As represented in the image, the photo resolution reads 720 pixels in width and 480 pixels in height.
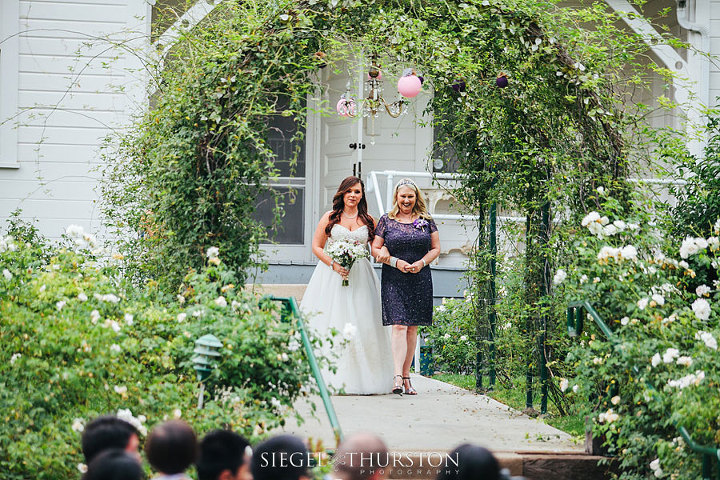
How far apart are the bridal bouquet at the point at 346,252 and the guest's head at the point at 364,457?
15.0 ft

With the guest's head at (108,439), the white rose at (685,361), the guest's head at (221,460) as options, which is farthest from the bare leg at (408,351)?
the guest's head at (108,439)

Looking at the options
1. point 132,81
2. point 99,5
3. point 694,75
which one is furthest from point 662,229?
point 99,5

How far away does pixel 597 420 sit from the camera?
5414 millimetres

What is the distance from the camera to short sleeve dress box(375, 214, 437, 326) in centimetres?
A: 745

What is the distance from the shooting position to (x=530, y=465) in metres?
5.04

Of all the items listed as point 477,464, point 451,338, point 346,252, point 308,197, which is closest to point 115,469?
point 477,464

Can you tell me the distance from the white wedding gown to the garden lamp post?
120 inches

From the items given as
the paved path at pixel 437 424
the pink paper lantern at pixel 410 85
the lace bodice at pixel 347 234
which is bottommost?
the paved path at pixel 437 424

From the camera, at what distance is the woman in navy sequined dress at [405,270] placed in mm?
7438

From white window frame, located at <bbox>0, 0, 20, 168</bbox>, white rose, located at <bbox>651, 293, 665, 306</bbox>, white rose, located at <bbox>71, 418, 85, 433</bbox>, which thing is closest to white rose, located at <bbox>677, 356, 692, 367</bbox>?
white rose, located at <bbox>651, 293, 665, 306</bbox>

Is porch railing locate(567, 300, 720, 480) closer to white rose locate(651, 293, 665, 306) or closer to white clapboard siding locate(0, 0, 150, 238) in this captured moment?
white rose locate(651, 293, 665, 306)

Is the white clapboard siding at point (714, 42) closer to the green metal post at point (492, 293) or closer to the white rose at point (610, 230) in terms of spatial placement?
the green metal post at point (492, 293)

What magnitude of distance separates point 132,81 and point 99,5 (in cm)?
102

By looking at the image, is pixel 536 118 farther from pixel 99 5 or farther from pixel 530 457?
pixel 99 5
